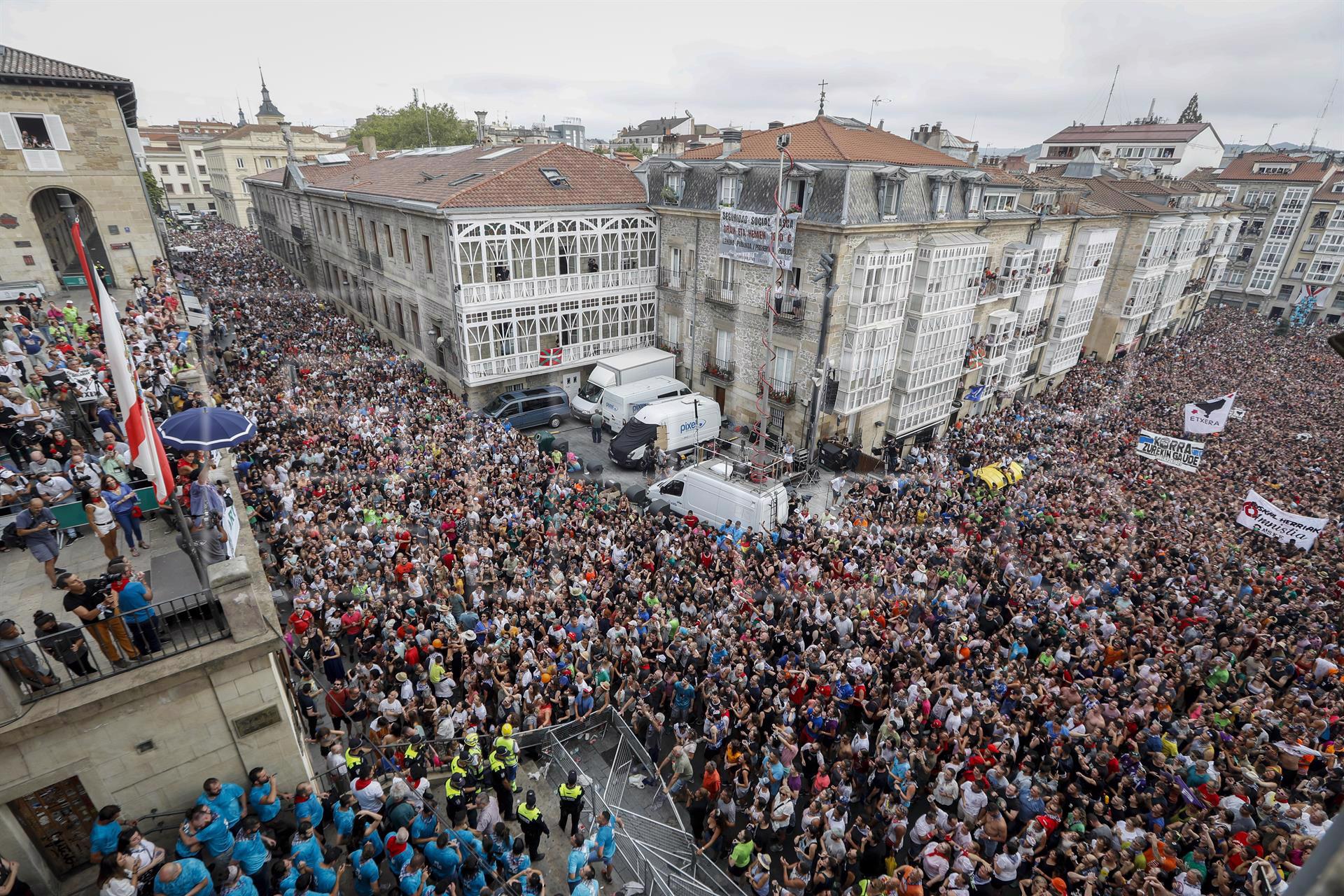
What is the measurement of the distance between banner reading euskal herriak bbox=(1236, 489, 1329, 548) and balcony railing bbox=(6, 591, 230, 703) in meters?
24.9

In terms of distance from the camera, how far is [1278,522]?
18047 millimetres

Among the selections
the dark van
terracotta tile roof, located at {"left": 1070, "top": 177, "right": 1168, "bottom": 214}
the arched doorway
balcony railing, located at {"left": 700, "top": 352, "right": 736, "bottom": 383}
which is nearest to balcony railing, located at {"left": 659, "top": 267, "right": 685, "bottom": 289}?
balcony railing, located at {"left": 700, "top": 352, "right": 736, "bottom": 383}

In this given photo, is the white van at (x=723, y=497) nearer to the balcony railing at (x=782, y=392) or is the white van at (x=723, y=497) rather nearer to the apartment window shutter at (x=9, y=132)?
the balcony railing at (x=782, y=392)

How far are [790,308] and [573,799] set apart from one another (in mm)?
19581

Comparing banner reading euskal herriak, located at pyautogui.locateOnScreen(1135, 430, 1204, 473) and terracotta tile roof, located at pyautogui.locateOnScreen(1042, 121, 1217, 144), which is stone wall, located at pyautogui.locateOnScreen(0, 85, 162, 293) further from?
terracotta tile roof, located at pyautogui.locateOnScreen(1042, 121, 1217, 144)

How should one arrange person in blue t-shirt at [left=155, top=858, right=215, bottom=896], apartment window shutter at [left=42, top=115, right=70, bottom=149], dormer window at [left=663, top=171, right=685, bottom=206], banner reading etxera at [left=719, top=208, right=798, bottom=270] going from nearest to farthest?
person in blue t-shirt at [left=155, top=858, right=215, bottom=896] → banner reading etxera at [left=719, top=208, right=798, bottom=270] → apartment window shutter at [left=42, top=115, right=70, bottom=149] → dormer window at [left=663, top=171, right=685, bottom=206]

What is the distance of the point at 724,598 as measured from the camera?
1402cm

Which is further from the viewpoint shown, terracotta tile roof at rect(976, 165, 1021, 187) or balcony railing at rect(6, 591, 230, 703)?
terracotta tile roof at rect(976, 165, 1021, 187)

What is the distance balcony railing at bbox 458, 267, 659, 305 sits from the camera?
971 inches

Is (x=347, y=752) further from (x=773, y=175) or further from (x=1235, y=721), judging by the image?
(x=773, y=175)

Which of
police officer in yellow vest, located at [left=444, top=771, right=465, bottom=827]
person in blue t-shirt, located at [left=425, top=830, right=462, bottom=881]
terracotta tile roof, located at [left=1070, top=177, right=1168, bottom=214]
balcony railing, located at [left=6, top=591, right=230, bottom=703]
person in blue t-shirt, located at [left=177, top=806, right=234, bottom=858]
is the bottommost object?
police officer in yellow vest, located at [left=444, top=771, right=465, bottom=827]

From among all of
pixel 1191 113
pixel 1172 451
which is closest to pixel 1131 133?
pixel 1191 113

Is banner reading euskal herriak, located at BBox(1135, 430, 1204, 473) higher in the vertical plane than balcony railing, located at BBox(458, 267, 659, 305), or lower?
lower

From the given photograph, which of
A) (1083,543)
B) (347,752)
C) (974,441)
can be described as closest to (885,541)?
(1083,543)
